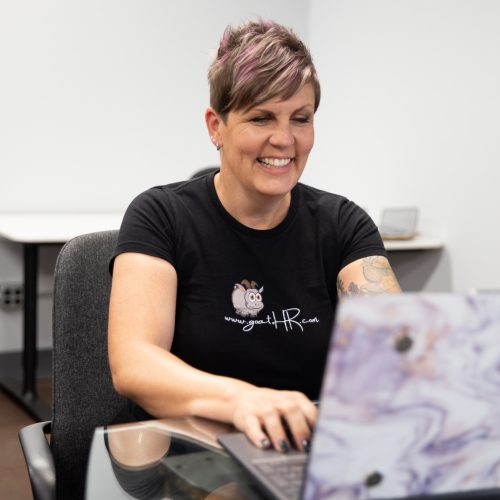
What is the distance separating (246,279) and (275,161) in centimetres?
21

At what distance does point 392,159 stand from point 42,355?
178 centimetres

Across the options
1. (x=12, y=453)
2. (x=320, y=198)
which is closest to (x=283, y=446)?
(x=320, y=198)

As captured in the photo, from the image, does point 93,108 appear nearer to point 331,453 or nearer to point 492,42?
point 492,42

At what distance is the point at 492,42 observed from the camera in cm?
285

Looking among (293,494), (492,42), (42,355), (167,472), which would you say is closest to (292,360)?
(167,472)

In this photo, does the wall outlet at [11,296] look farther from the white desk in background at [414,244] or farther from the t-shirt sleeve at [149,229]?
the t-shirt sleeve at [149,229]

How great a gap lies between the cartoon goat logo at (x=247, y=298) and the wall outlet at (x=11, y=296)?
93.8 inches

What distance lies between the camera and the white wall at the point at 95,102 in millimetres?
3393

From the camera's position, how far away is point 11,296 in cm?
349

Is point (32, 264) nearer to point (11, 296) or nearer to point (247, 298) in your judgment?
point (11, 296)

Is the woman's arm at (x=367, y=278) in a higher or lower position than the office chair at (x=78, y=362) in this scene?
higher

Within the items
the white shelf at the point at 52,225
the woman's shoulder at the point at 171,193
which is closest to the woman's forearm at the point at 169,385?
the woman's shoulder at the point at 171,193

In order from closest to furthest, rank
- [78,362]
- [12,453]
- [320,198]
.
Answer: [78,362]
[320,198]
[12,453]

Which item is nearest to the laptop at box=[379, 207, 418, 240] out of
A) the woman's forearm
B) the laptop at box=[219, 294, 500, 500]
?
the woman's forearm
